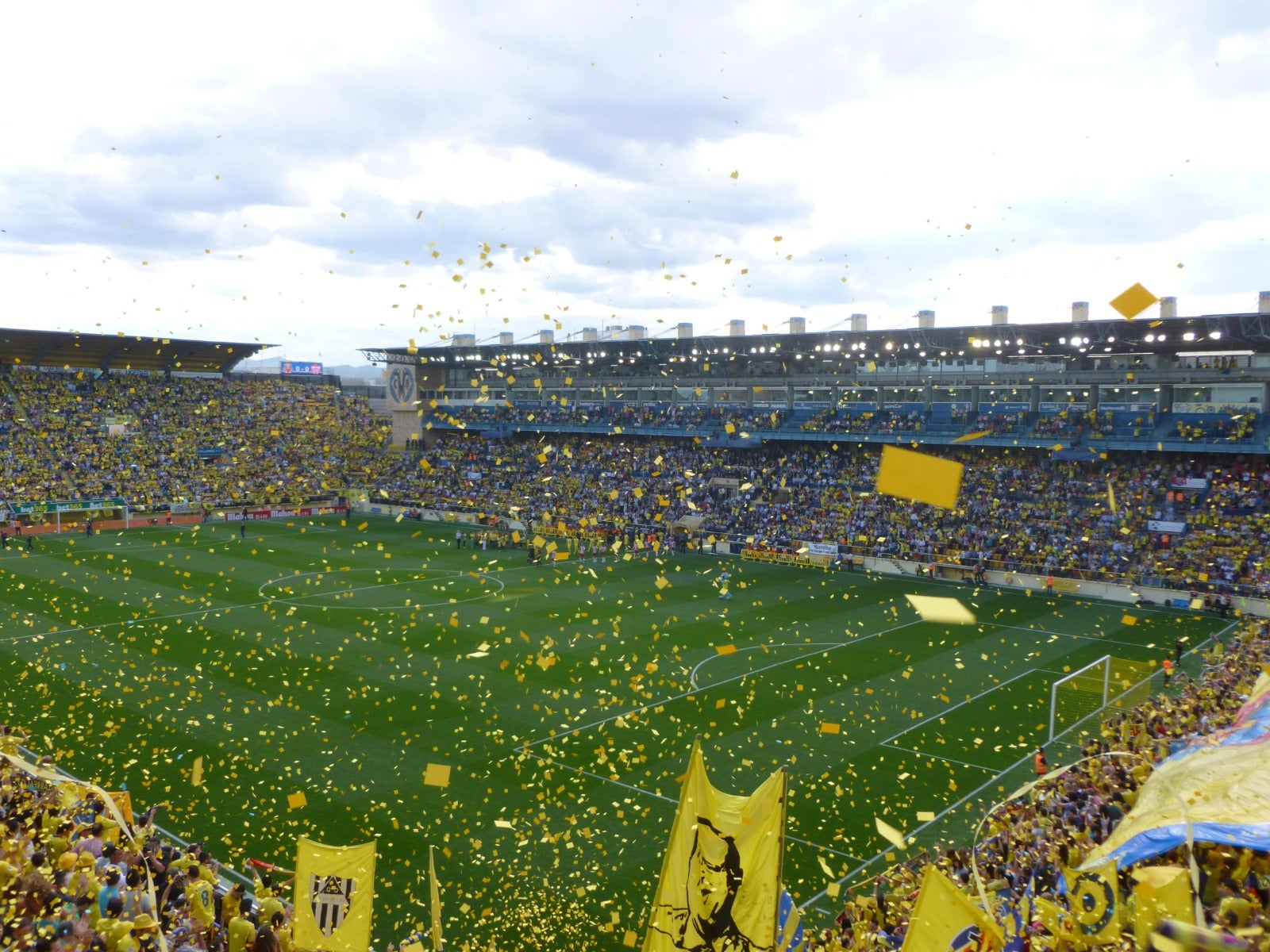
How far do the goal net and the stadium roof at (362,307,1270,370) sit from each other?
19.8m

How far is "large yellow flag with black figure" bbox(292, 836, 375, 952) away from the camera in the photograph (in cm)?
748

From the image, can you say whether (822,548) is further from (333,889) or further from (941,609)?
(333,889)

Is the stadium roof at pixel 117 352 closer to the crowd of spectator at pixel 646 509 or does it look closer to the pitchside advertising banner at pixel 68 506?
the crowd of spectator at pixel 646 509

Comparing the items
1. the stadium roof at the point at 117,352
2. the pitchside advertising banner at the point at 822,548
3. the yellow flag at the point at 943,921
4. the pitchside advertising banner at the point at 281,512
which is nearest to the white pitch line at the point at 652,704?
the yellow flag at the point at 943,921

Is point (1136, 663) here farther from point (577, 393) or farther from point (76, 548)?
point (577, 393)

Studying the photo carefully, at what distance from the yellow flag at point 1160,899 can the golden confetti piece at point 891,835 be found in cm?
811

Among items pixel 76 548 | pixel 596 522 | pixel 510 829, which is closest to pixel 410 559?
pixel 596 522

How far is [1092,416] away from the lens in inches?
1508

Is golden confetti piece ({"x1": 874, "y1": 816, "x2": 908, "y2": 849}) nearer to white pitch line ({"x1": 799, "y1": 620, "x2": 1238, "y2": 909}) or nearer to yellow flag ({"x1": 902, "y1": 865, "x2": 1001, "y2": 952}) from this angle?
white pitch line ({"x1": 799, "y1": 620, "x2": 1238, "y2": 909})

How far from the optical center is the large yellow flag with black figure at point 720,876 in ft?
15.0

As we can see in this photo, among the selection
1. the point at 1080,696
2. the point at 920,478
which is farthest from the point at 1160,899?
the point at 920,478

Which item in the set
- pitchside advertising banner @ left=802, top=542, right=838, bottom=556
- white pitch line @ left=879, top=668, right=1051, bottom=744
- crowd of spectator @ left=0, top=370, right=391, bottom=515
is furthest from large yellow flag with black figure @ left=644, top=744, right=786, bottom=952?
crowd of spectator @ left=0, top=370, right=391, bottom=515

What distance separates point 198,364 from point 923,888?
6652cm

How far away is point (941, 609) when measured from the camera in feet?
92.6
